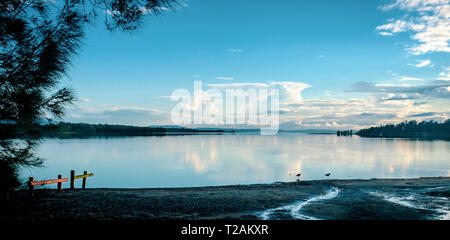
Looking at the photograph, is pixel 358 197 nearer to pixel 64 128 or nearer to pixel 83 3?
pixel 64 128

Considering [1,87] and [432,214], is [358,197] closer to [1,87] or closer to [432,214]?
[432,214]

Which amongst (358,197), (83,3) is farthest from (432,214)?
(83,3)

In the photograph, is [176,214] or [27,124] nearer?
[27,124]

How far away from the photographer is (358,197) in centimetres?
1655

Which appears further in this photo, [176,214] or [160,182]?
[160,182]

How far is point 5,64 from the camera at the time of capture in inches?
302

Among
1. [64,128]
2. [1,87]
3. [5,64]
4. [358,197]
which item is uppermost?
[5,64]
